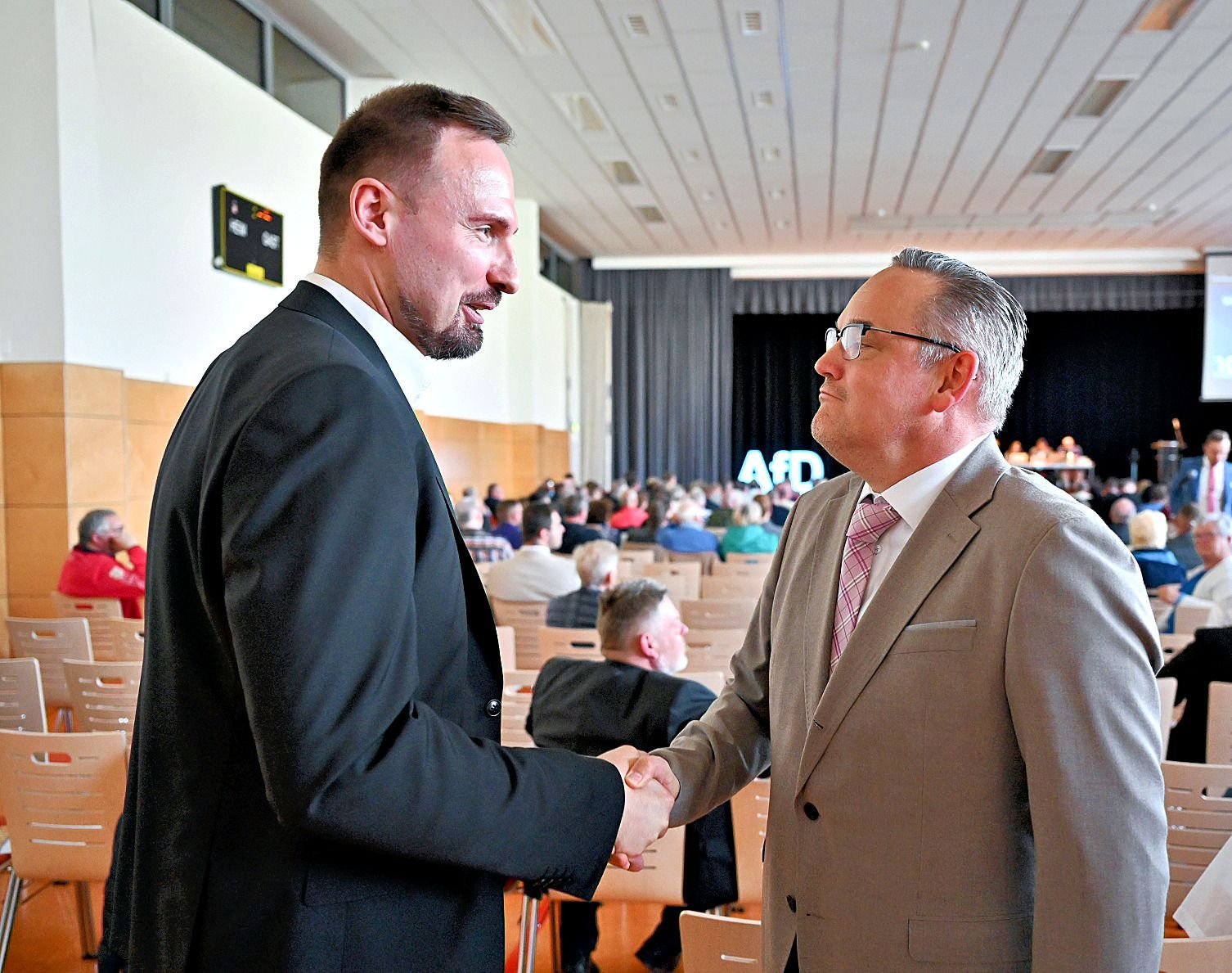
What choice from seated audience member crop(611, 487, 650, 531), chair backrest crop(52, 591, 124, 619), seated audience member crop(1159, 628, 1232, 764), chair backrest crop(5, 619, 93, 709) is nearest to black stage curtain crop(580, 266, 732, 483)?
seated audience member crop(611, 487, 650, 531)

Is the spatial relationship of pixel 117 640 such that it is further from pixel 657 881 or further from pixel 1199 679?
pixel 1199 679

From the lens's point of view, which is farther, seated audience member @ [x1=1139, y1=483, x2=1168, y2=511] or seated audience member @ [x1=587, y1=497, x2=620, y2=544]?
seated audience member @ [x1=587, y1=497, x2=620, y2=544]

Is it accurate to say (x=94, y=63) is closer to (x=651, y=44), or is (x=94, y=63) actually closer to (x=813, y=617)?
(x=651, y=44)

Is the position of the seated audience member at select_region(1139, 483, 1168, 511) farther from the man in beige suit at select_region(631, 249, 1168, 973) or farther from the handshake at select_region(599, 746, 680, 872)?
the handshake at select_region(599, 746, 680, 872)

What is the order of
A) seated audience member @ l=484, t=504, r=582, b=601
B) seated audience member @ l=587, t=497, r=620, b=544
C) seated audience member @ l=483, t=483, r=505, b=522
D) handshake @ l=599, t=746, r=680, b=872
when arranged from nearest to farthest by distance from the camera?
handshake @ l=599, t=746, r=680, b=872 → seated audience member @ l=484, t=504, r=582, b=601 → seated audience member @ l=587, t=497, r=620, b=544 → seated audience member @ l=483, t=483, r=505, b=522

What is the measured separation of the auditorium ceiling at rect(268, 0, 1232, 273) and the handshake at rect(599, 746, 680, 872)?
24.9 feet

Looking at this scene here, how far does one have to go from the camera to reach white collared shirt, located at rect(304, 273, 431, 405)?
51.4 inches

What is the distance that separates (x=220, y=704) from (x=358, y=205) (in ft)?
2.00

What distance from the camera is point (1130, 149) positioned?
12.3 m

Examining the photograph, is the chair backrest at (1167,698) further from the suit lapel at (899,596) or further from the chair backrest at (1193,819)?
the suit lapel at (899,596)

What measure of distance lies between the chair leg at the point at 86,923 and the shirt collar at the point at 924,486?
306 cm

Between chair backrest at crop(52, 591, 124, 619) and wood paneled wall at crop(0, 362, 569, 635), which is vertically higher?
wood paneled wall at crop(0, 362, 569, 635)

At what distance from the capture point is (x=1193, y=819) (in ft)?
10.2

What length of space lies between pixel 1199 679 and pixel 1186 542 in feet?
14.9
